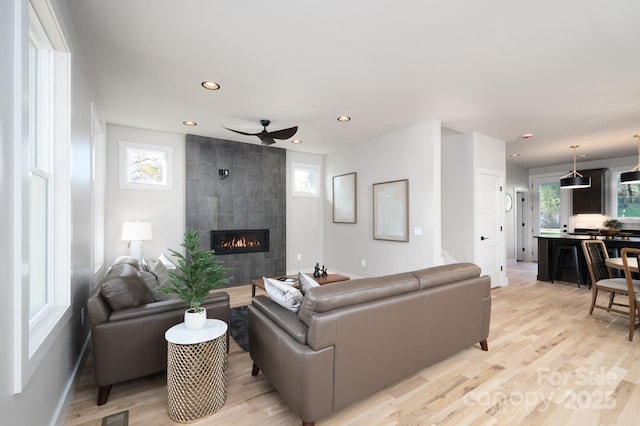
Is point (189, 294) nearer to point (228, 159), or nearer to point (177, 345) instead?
point (177, 345)

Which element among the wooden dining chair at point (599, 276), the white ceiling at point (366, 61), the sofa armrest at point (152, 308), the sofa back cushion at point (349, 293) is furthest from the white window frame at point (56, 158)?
the wooden dining chair at point (599, 276)

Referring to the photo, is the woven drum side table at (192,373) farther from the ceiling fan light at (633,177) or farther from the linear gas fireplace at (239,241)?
the ceiling fan light at (633,177)

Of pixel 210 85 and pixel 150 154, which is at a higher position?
pixel 210 85

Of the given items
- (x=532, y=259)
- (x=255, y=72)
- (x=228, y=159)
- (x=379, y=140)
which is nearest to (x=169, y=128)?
(x=228, y=159)

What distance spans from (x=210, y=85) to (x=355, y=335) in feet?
9.66

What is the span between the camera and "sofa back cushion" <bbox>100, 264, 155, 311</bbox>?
6.94ft

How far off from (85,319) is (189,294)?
1621 mm

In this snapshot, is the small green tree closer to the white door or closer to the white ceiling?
the white ceiling

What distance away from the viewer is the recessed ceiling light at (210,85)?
10.3ft

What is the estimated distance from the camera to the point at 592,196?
7.19 meters

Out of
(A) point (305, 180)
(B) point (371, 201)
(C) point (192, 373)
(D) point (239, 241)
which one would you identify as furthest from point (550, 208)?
(C) point (192, 373)

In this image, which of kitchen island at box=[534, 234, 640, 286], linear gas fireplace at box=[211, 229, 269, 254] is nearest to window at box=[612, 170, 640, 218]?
kitchen island at box=[534, 234, 640, 286]

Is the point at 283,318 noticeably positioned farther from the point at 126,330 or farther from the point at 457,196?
the point at 457,196

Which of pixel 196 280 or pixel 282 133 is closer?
pixel 196 280
